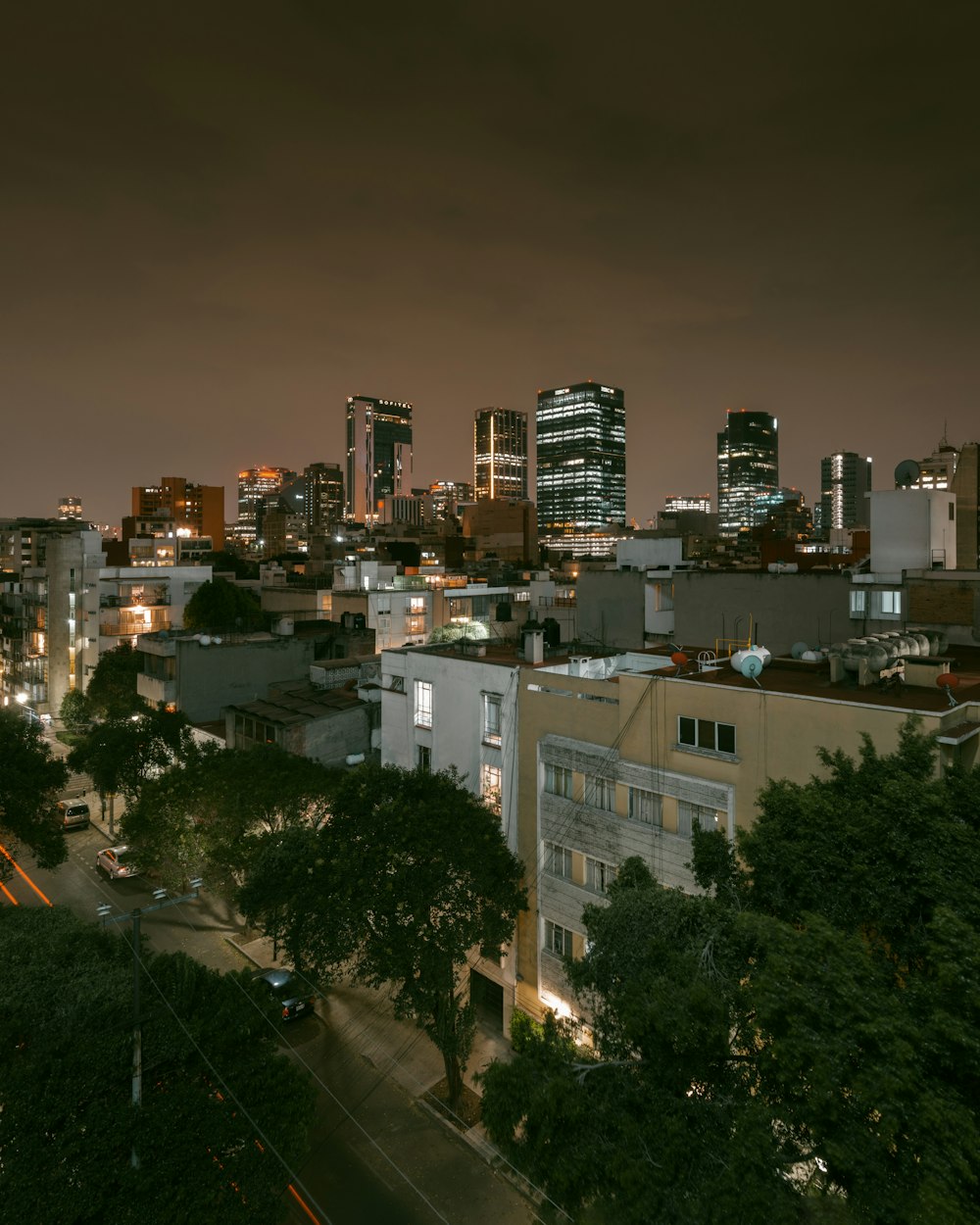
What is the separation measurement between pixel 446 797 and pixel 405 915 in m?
3.98

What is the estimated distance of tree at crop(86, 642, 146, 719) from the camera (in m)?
56.4

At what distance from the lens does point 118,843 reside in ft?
138

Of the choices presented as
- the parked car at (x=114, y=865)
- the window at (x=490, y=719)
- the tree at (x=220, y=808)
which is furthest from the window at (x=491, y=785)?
the parked car at (x=114, y=865)

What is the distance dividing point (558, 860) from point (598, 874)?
1.68 meters

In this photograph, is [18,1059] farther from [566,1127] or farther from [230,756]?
[230,756]

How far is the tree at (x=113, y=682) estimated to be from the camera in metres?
56.4

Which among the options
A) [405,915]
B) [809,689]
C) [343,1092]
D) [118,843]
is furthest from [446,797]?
[118,843]

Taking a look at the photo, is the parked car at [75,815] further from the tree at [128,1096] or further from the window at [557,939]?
the window at [557,939]

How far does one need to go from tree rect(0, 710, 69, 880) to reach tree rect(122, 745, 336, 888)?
368 cm

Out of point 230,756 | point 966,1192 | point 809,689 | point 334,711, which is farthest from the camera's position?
point 334,711

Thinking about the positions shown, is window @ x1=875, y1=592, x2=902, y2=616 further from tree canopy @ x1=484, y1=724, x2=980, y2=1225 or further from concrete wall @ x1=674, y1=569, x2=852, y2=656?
tree canopy @ x1=484, y1=724, x2=980, y2=1225

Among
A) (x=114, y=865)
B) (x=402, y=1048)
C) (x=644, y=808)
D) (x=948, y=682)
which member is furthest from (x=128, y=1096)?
(x=114, y=865)

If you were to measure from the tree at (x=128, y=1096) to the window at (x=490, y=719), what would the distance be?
503 inches

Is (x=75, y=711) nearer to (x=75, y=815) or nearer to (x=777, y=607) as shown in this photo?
(x=75, y=815)
